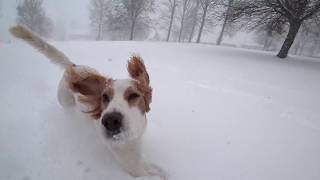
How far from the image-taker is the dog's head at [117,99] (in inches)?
94.9

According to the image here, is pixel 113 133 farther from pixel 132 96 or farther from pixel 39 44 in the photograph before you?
pixel 39 44

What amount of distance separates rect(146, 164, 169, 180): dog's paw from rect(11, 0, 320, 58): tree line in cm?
1070

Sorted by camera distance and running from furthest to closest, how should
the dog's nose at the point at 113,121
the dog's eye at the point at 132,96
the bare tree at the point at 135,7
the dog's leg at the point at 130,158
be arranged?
the bare tree at the point at 135,7
the dog's leg at the point at 130,158
the dog's eye at the point at 132,96
the dog's nose at the point at 113,121

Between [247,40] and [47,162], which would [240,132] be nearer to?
[47,162]

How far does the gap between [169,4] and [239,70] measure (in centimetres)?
2155

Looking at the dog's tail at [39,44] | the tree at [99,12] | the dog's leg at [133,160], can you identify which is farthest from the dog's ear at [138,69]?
the tree at [99,12]

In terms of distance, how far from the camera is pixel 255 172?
2992 mm

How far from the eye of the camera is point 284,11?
11.1m

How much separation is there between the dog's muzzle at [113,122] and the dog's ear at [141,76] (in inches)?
28.2

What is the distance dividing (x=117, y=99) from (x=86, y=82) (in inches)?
29.1

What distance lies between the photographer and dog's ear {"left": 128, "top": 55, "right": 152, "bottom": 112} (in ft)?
10.1

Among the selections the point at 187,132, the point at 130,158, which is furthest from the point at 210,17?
the point at 130,158

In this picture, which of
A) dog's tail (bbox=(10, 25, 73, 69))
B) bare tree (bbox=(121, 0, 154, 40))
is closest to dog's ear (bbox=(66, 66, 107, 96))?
dog's tail (bbox=(10, 25, 73, 69))

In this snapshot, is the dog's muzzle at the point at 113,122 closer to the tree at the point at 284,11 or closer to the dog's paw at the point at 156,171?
the dog's paw at the point at 156,171
